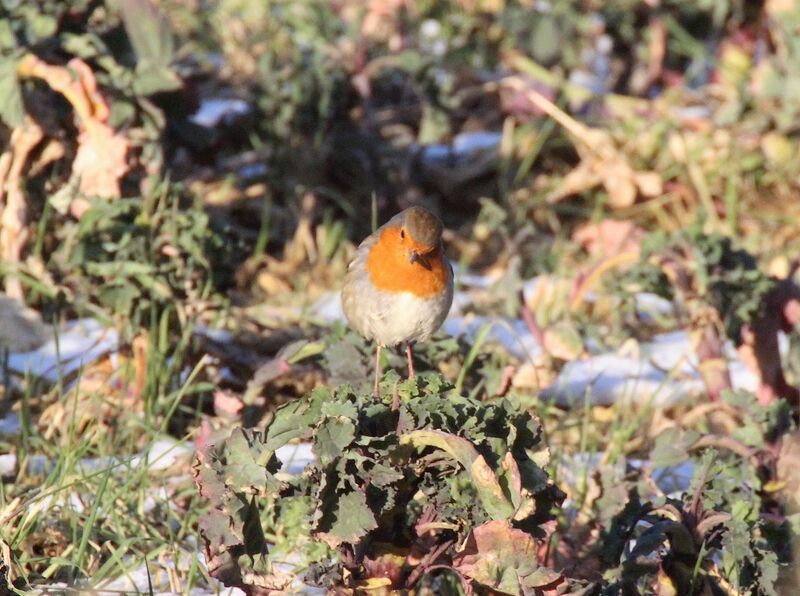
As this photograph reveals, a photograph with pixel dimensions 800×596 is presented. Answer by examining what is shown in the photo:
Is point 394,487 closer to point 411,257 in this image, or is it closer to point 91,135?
point 411,257

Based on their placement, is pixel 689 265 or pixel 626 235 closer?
pixel 689 265

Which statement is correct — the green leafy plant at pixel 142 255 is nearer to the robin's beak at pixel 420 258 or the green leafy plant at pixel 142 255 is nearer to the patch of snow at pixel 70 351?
the patch of snow at pixel 70 351

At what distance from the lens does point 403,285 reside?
10.3 ft

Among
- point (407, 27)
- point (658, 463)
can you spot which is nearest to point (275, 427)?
point (658, 463)

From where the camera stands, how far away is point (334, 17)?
17.9 feet

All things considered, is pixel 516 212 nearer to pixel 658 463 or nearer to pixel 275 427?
pixel 658 463

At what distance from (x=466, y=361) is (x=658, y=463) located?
65cm

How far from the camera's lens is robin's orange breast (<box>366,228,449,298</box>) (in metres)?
3.12

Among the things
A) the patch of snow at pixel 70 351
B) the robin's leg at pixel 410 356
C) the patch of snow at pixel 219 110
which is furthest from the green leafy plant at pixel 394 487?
the patch of snow at pixel 219 110

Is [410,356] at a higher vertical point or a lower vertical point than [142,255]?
lower

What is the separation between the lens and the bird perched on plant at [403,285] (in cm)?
302

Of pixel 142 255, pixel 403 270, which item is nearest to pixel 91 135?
pixel 142 255

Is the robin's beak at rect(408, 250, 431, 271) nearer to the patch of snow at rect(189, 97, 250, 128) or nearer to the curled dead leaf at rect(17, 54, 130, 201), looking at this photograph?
the curled dead leaf at rect(17, 54, 130, 201)

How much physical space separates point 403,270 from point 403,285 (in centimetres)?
4
